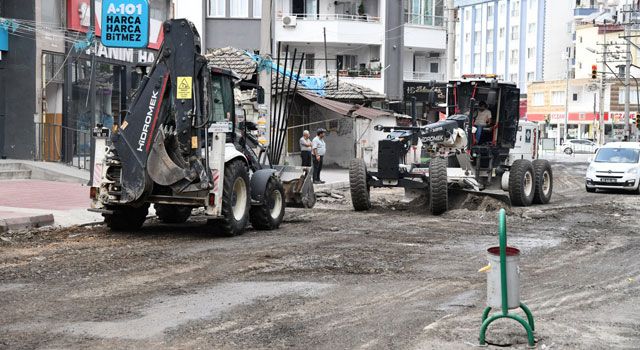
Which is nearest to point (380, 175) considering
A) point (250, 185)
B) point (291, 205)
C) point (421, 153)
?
point (421, 153)

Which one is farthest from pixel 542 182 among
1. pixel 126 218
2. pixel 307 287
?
pixel 307 287

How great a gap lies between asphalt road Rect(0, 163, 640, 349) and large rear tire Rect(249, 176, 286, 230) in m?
0.35

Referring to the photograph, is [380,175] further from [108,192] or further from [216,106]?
[108,192]

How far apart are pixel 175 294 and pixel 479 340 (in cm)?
342

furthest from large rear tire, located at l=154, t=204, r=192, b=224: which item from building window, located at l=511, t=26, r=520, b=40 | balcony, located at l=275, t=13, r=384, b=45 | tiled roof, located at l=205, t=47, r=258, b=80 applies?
building window, located at l=511, t=26, r=520, b=40

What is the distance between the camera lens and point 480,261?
12.3m

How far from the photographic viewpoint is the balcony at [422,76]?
57.5m

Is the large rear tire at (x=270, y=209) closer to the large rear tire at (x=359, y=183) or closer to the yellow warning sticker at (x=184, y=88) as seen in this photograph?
the yellow warning sticker at (x=184, y=88)

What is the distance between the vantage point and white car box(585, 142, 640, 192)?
28938 millimetres

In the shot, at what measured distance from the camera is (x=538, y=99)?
10162 centimetres

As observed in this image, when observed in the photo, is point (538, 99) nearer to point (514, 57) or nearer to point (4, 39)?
point (514, 57)

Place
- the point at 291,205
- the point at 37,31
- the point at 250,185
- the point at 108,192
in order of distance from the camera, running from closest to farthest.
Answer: the point at 108,192
the point at 250,185
the point at 291,205
the point at 37,31

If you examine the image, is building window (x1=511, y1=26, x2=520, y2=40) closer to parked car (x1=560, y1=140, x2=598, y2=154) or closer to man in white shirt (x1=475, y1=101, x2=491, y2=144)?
parked car (x1=560, y1=140, x2=598, y2=154)

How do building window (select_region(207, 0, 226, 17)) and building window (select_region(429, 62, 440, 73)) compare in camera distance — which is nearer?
building window (select_region(207, 0, 226, 17))
